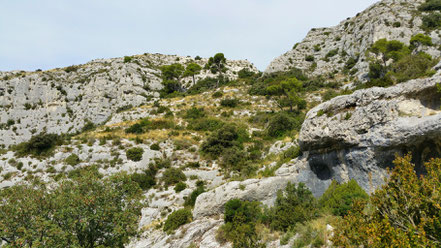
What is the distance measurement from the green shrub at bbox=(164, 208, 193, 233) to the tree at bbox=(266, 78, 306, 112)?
24.0 meters

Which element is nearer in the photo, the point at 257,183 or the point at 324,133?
the point at 324,133

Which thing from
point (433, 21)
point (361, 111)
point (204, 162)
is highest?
point (433, 21)

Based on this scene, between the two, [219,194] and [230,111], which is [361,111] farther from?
[230,111]

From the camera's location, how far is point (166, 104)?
46094 millimetres

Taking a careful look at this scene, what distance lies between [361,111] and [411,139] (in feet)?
8.56

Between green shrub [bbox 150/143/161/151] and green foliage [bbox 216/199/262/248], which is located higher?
green shrub [bbox 150/143/161/151]

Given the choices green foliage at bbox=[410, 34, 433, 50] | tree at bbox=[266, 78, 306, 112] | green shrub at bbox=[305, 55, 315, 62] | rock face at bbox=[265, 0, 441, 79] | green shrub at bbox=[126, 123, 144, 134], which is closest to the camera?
green shrub at bbox=[126, 123, 144, 134]

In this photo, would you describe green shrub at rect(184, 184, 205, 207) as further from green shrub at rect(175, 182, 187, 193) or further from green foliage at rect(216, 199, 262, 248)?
green foliage at rect(216, 199, 262, 248)

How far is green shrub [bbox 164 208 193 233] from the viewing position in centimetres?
1505

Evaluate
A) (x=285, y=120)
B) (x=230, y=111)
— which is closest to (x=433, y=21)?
(x=285, y=120)

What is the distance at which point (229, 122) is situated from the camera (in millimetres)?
33500

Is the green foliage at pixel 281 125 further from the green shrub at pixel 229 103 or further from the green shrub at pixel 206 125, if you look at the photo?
the green shrub at pixel 229 103

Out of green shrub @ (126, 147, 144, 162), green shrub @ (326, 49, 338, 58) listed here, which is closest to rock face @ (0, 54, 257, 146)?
green shrub @ (126, 147, 144, 162)

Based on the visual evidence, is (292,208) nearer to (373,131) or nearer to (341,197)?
(341,197)
